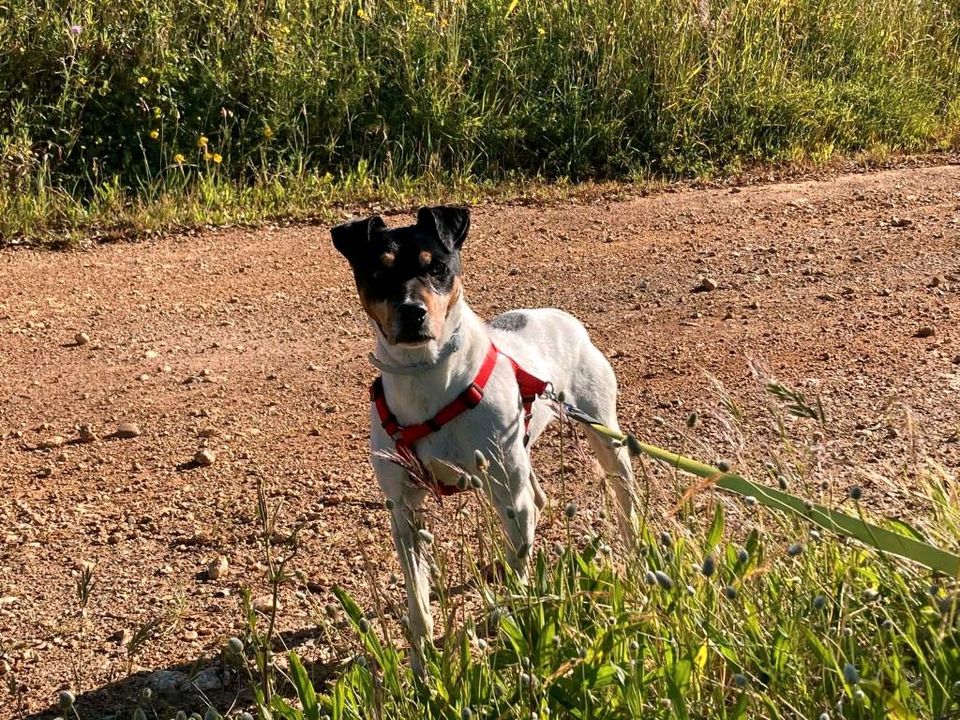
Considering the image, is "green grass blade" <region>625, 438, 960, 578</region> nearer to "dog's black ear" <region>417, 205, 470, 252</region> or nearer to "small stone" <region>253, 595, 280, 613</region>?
"dog's black ear" <region>417, 205, 470, 252</region>

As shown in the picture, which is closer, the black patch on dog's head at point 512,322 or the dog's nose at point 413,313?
the dog's nose at point 413,313

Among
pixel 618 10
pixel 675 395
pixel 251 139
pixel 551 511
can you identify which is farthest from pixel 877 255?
pixel 551 511

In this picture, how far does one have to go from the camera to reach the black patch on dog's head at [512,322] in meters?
4.79

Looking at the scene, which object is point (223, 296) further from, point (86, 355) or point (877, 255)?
point (877, 255)

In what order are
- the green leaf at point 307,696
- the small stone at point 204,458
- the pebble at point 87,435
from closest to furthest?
the green leaf at point 307,696
the small stone at point 204,458
the pebble at point 87,435

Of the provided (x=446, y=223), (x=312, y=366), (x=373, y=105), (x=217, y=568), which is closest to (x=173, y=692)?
(x=217, y=568)

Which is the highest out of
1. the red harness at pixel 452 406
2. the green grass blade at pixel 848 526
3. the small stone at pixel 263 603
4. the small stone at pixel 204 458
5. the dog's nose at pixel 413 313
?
the dog's nose at pixel 413 313

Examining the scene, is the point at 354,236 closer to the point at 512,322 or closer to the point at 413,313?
the point at 413,313

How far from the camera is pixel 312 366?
6.75 meters

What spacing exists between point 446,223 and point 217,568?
1.55 m

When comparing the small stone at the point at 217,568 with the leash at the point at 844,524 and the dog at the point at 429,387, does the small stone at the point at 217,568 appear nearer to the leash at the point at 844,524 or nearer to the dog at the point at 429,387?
the dog at the point at 429,387

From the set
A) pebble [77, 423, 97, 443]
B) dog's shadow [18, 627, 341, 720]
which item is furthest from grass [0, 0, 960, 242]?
dog's shadow [18, 627, 341, 720]

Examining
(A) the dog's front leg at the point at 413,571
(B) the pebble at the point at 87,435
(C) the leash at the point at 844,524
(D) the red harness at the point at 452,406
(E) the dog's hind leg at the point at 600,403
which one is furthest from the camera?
(B) the pebble at the point at 87,435

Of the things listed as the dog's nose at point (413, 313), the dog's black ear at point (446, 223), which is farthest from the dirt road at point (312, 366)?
the dog's black ear at point (446, 223)
